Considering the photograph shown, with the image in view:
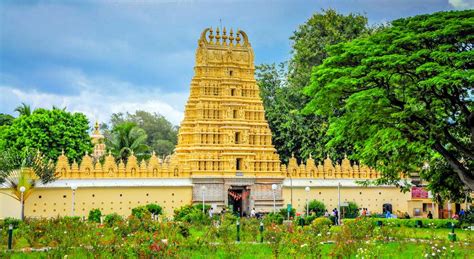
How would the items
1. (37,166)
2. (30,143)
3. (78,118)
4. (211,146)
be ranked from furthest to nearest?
(78,118) → (30,143) → (211,146) → (37,166)

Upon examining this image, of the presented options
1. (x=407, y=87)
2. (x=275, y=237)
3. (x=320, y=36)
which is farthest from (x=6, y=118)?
(x=275, y=237)

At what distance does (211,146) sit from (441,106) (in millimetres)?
16677

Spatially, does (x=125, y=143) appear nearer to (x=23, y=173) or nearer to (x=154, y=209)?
(x=154, y=209)

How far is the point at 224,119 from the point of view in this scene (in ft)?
132

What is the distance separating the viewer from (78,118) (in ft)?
151

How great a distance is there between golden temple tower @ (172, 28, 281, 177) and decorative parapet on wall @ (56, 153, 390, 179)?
0.57 meters

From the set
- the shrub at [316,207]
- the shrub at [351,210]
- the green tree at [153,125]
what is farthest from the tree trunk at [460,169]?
the green tree at [153,125]

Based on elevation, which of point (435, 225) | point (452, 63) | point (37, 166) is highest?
point (452, 63)

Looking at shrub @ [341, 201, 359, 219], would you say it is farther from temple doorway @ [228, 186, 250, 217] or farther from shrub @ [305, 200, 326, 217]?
temple doorway @ [228, 186, 250, 217]

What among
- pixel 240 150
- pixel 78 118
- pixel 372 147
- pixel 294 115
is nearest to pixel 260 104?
pixel 240 150

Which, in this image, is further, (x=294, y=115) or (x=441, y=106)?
(x=294, y=115)

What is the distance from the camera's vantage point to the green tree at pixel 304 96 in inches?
1850

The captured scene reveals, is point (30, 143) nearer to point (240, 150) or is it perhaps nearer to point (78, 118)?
point (78, 118)

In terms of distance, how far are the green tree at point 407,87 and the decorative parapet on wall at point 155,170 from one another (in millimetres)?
13518
